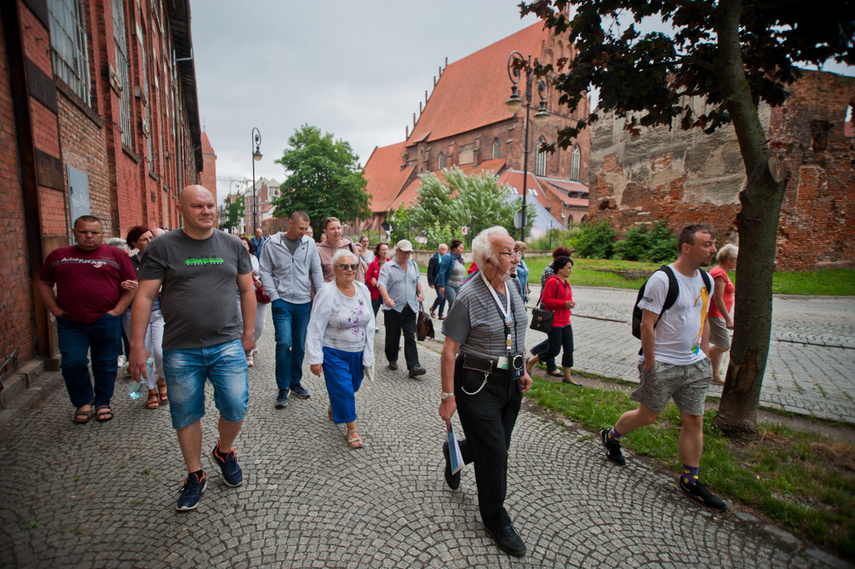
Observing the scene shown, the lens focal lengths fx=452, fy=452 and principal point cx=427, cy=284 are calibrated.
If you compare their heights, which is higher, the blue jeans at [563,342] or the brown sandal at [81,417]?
the blue jeans at [563,342]

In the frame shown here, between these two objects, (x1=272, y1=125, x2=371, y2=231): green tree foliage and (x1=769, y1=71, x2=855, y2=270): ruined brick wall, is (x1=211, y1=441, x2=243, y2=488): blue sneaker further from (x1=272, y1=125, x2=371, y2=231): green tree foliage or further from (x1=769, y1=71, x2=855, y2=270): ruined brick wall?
(x1=272, y1=125, x2=371, y2=231): green tree foliage

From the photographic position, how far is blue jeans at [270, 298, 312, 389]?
4824 millimetres

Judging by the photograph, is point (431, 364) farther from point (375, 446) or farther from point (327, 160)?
point (327, 160)

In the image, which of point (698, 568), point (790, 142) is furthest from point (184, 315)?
point (790, 142)

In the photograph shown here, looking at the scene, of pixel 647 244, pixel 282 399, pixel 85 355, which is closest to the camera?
pixel 85 355

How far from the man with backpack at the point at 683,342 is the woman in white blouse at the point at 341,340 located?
2.27m

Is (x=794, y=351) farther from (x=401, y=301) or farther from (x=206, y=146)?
(x=206, y=146)

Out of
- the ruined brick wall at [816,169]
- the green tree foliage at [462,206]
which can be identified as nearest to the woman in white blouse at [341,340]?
the ruined brick wall at [816,169]

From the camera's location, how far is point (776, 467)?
3.47 metres

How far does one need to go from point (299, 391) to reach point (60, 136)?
17.8ft

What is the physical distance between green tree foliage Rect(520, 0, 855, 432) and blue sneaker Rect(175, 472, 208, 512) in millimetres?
4272

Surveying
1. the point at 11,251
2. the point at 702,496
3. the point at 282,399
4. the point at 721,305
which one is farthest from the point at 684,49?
the point at 11,251

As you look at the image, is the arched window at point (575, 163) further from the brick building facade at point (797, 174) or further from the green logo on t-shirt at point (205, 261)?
the green logo on t-shirt at point (205, 261)

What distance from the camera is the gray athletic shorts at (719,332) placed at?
5.51 m
